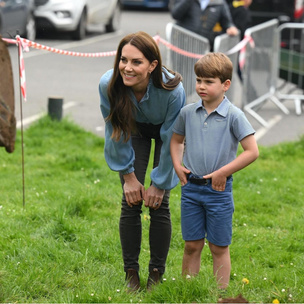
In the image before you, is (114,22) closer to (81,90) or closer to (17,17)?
(17,17)

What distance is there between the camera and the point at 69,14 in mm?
18688

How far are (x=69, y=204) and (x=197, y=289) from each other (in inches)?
88.8

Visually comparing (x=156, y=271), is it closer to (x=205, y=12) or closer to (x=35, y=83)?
(x=205, y=12)

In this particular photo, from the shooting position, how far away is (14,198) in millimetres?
6770

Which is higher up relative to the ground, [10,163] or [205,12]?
[205,12]

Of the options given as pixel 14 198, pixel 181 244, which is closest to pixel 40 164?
pixel 14 198

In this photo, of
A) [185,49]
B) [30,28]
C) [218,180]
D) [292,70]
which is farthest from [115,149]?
[30,28]

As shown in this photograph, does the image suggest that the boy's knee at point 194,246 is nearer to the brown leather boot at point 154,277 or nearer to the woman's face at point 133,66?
the brown leather boot at point 154,277

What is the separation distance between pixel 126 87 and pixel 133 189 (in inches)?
24.2

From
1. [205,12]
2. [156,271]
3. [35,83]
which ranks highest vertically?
[205,12]

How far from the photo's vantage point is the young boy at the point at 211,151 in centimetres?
434

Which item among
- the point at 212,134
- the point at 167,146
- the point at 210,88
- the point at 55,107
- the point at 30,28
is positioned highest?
the point at 210,88

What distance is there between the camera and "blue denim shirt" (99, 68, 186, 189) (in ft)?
14.7

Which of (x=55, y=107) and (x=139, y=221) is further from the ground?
(x=139, y=221)
